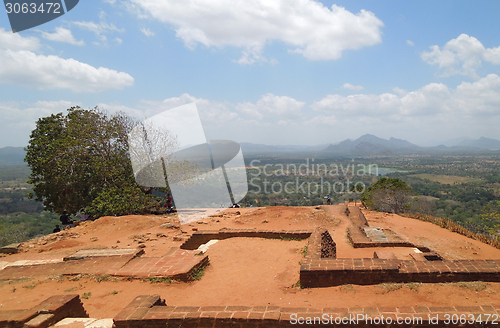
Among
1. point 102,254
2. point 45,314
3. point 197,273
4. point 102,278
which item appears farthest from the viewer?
point 102,254

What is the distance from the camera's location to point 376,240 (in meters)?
8.23

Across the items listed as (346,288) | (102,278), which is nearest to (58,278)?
(102,278)

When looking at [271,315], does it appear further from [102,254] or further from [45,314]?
[102,254]

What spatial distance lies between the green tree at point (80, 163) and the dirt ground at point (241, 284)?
3.20 metres

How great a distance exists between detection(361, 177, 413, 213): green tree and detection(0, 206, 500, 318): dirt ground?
10.5m

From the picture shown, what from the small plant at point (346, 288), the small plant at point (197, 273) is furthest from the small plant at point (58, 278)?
the small plant at point (346, 288)

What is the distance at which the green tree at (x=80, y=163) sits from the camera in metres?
13.8

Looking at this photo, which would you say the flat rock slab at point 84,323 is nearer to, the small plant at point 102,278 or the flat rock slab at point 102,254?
the small plant at point 102,278

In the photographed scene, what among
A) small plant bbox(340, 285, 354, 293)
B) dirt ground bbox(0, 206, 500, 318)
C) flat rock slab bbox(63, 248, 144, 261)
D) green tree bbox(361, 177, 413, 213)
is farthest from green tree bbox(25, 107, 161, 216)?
green tree bbox(361, 177, 413, 213)

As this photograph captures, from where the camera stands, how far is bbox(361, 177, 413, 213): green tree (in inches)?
833

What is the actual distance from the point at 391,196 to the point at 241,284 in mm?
20204

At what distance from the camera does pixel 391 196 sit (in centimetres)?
2169

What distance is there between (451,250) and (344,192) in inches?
1568

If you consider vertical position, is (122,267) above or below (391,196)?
above
